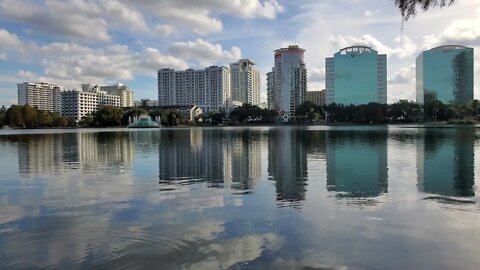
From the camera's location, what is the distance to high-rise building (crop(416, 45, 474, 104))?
17512 cm

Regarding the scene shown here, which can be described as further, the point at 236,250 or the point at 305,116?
the point at 305,116

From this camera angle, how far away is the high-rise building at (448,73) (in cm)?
17512

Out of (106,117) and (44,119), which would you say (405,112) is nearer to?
(106,117)

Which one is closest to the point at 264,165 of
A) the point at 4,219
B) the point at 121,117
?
the point at 4,219

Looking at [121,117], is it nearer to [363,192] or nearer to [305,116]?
[305,116]

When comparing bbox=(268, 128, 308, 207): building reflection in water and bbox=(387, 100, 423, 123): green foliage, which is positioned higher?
bbox=(387, 100, 423, 123): green foliage

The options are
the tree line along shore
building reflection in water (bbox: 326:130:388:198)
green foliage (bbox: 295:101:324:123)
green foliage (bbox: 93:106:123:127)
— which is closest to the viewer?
building reflection in water (bbox: 326:130:388:198)

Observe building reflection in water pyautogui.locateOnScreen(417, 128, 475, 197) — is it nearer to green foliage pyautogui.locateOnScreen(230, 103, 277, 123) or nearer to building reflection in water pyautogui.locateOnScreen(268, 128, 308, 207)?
building reflection in water pyautogui.locateOnScreen(268, 128, 308, 207)

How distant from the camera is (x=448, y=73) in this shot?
179500 mm

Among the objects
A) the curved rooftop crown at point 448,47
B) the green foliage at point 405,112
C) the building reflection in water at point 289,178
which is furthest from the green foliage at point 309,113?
the building reflection in water at point 289,178

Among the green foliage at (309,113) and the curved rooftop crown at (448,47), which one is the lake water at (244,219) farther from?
the curved rooftop crown at (448,47)

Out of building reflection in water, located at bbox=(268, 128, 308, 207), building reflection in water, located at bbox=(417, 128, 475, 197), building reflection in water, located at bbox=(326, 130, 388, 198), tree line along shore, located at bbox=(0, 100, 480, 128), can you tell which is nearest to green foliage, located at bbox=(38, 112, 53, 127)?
tree line along shore, located at bbox=(0, 100, 480, 128)

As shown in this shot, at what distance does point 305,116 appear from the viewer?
184125 mm

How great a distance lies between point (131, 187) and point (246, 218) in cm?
698
